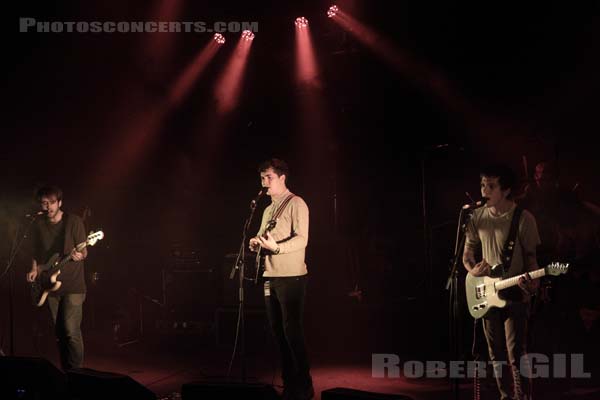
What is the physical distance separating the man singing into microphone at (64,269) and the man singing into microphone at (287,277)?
1.95m

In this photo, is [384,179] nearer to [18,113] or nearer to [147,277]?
[147,277]

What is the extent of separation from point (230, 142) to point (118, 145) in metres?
1.84

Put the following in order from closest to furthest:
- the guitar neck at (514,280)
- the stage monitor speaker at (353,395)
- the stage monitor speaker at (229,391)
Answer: the stage monitor speaker at (353,395)
the stage monitor speaker at (229,391)
the guitar neck at (514,280)

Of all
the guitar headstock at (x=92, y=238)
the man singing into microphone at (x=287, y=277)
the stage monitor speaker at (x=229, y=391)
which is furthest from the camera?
the guitar headstock at (x=92, y=238)

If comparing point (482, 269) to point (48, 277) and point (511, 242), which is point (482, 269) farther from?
point (48, 277)

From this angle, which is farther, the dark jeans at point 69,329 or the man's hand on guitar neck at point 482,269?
the dark jeans at point 69,329

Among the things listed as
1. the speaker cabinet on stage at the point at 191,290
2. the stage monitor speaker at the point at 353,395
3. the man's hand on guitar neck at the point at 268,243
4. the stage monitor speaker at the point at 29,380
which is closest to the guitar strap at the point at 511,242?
the man's hand on guitar neck at the point at 268,243

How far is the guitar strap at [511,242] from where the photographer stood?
4.91 m

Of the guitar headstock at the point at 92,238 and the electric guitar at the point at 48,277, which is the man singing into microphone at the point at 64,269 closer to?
the electric guitar at the point at 48,277

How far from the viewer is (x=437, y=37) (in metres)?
9.19

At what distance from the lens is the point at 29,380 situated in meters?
3.97

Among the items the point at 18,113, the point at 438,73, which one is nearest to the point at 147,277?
the point at 18,113

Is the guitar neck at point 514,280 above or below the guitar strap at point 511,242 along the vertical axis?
below

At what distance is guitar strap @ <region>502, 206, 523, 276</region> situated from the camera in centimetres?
491
